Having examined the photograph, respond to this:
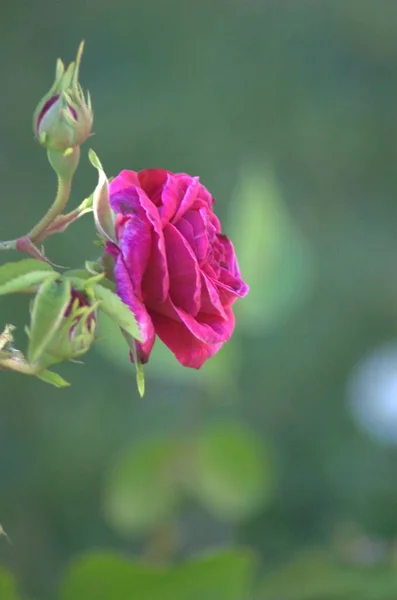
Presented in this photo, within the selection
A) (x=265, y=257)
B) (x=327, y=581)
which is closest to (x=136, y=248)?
(x=327, y=581)

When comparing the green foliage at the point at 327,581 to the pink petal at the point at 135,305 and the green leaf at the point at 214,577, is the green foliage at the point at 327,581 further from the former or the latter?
the pink petal at the point at 135,305

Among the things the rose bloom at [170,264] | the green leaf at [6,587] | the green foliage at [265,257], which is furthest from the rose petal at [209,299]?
the green foliage at [265,257]

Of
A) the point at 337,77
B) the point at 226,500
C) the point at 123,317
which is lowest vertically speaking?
the point at 226,500

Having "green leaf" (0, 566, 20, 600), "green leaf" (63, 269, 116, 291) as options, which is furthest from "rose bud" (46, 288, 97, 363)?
"green leaf" (0, 566, 20, 600)

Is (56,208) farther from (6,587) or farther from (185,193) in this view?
(6,587)

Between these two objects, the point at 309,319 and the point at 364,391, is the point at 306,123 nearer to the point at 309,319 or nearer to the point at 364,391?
the point at 309,319

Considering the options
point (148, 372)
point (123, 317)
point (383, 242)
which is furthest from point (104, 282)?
point (383, 242)
